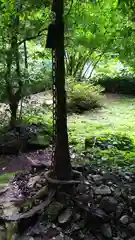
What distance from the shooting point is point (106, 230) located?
223cm

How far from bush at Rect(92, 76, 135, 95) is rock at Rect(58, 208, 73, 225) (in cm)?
628

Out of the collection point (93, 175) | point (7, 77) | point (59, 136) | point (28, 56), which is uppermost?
point (28, 56)

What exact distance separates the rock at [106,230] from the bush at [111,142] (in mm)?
1384

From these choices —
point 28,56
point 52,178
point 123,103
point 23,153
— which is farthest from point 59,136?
point 123,103

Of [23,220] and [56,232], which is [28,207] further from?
[56,232]

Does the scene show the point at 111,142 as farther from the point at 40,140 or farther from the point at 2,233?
the point at 2,233

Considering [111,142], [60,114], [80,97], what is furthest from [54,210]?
[80,97]

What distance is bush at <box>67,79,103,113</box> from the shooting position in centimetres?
633

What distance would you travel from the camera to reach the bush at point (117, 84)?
832 centimetres

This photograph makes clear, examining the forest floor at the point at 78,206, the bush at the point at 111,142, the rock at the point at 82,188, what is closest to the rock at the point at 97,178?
the forest floor at the point at 78,206

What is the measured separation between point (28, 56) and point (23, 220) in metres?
2.70

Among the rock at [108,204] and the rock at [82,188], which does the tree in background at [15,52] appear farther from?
the rock at [108,204]

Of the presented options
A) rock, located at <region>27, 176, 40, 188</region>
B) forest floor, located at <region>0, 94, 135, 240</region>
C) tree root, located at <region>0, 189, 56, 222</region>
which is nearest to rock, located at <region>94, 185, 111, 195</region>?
forest floor, located at <region>0, 94, 135, 240</region>

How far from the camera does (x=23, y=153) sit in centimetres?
404
